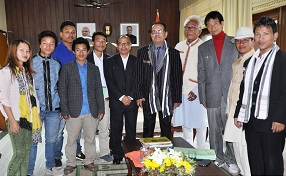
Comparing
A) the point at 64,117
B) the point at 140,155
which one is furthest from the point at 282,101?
the point at 64,117

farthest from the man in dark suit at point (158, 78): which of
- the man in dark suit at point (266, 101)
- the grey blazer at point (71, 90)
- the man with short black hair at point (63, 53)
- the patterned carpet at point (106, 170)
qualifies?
the man in dark suit at point (266, 101)

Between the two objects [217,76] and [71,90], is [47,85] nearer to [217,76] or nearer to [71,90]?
[71,90]

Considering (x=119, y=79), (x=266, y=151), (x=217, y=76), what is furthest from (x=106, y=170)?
(x=266, y=151)

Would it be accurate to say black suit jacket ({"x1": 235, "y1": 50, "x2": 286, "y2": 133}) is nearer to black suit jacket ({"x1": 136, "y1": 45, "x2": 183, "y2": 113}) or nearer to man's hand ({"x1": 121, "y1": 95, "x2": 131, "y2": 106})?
black suit jacket ({"x1": 136, "y1": 45, "x2": 183, "y2": 113})

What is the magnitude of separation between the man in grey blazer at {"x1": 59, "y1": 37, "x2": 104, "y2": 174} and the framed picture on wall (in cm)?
441

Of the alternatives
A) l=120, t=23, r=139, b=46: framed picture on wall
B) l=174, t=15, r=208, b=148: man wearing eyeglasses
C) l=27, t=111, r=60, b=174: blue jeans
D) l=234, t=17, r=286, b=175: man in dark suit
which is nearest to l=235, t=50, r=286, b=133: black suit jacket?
l=234, t=17, r=286, b=175: man in dark suit

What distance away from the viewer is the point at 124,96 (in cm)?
295

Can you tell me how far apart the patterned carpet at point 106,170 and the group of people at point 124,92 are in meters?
0.07

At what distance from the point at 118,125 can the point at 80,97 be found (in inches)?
23.6

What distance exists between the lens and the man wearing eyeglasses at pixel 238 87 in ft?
8.14

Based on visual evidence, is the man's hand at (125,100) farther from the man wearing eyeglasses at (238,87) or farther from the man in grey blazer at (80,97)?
the man wearing eyeglasses at (238,87)

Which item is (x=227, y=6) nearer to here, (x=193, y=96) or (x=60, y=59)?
(x=193, y=96)

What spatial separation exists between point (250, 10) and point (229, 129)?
243 centimetres

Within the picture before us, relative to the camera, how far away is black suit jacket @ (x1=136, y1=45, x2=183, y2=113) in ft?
9.48
